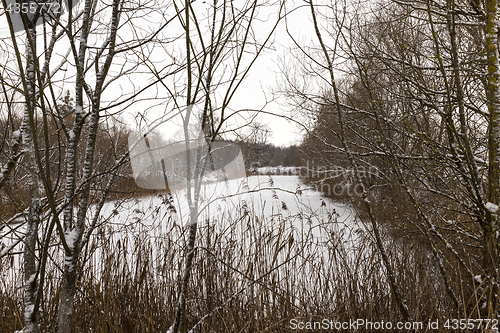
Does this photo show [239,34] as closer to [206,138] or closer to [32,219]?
[206,138]

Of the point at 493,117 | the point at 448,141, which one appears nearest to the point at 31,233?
the point at 493,117

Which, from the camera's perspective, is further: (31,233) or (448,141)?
(448,141)

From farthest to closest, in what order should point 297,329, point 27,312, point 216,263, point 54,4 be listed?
point 216,263
point 297,329
point 54,4
point 27,312

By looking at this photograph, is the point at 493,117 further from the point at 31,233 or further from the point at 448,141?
the point at 31,233

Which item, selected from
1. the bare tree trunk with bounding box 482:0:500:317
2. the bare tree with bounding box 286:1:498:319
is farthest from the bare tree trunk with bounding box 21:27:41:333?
the bare tree trunk with bounding box 482:0:500:317

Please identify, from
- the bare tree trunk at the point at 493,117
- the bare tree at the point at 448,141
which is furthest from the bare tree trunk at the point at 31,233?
the bare tree trunk at the point at 493,117

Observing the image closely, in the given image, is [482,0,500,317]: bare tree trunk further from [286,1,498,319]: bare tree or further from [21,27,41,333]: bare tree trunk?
[21,27,41,333]: bare tree trunk

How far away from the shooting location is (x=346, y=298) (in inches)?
73.6

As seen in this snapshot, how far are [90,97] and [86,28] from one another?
0.93 feet

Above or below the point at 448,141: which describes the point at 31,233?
below

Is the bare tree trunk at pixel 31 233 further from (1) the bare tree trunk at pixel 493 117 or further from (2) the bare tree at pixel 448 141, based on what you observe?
(1) the bare tree trunk at pixel 493 117

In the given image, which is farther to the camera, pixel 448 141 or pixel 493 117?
pixel 448 141

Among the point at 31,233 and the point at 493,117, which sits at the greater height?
the point at 493,117

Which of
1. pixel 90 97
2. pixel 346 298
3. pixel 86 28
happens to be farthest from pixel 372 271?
pixel 86 28
